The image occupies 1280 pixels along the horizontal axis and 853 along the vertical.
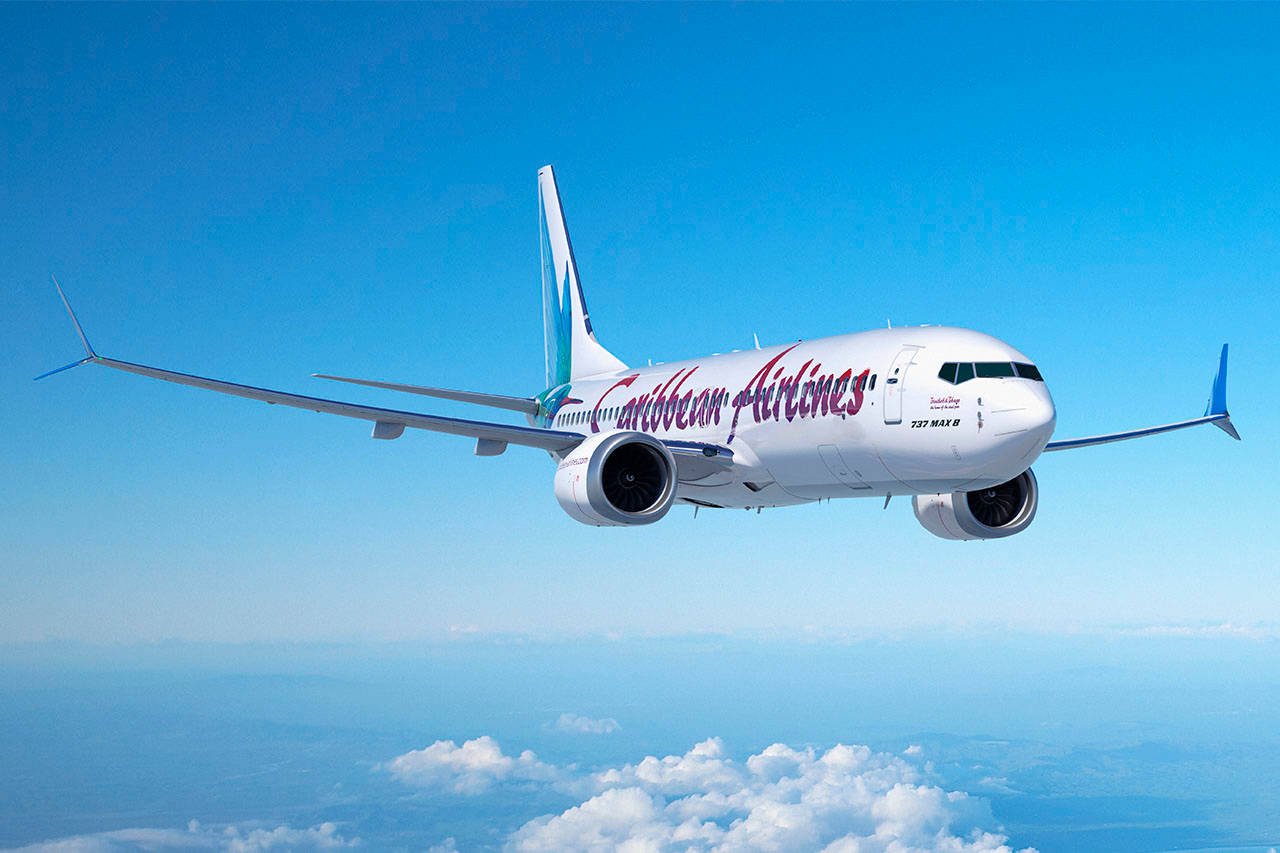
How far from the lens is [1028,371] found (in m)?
20.8

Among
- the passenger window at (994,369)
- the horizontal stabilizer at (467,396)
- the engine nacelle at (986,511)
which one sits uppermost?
the horizontal stabilizer at (467,396)

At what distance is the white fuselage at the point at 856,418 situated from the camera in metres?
20.2

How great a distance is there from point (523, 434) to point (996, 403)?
973cm

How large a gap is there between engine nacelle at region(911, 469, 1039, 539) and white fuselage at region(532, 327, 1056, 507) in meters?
2.90

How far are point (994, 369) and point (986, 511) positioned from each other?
5.99 meters

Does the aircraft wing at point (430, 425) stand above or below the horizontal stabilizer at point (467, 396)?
below

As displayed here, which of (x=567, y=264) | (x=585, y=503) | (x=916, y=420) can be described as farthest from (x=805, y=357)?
(x=567, y=264)

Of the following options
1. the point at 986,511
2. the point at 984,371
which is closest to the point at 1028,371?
the point at 984,371

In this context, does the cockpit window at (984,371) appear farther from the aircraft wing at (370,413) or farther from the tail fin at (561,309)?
the tail fin at (561,309)

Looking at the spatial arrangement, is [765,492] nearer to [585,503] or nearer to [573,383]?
[585,503]

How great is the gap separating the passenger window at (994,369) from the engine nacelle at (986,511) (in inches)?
207

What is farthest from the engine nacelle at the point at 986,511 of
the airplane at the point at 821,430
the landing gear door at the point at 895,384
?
the landing gear door at the point at 895,384

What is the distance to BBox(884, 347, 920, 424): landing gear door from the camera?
21.3 meters

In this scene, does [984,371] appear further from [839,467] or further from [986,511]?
[986,511]
